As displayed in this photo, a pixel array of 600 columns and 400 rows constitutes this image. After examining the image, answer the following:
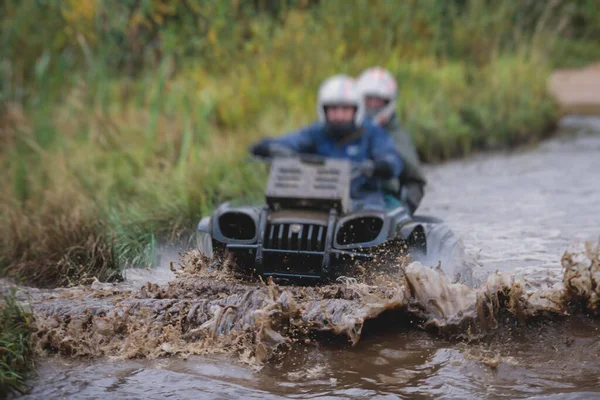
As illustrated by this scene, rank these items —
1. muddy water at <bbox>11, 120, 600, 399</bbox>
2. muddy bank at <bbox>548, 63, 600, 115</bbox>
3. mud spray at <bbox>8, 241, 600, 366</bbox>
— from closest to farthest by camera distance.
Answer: muddy water at <bbox>11, 120, 600, 399</bbox> < mud spray at <bbox>8, 241, 600, 366</bbox> < muddy bank at <bbox>548, 63, 600, 115</bbox>

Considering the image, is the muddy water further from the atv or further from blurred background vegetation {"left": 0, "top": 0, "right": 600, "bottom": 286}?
blurred background vegetation {"left": 0, "top": 0, "right": 600, "bottom": 286}

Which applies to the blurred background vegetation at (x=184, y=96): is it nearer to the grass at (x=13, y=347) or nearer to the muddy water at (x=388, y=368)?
the grass at (x=13, y=347)

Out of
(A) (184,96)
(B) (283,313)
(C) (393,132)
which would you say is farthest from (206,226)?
(A) (184,96)

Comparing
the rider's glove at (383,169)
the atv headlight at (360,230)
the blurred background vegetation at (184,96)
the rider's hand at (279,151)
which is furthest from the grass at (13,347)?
the rider's glove at (383,169)

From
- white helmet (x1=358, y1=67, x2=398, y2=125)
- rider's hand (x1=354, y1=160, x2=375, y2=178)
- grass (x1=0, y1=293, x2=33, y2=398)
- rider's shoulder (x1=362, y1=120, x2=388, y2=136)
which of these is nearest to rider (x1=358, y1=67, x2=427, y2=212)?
white helmet (x1=358, y1=67, x2=398, y2=125)

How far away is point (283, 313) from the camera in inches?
190

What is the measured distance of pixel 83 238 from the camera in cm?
650

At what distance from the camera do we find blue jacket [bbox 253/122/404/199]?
6872 mm

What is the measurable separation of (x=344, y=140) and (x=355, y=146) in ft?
0.32

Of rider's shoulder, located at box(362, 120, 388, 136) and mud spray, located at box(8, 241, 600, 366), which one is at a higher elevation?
rider's shoulder, located at box(362, 120, 388, 136)

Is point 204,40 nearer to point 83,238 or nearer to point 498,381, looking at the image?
point 83,238

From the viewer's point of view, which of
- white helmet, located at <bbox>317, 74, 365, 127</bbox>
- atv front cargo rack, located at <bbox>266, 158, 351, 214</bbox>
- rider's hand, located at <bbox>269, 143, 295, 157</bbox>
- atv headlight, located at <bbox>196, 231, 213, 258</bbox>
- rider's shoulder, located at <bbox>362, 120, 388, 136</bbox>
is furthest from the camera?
rider's shoulder, located at <bbox>362, 120, 388, 136</bbox>

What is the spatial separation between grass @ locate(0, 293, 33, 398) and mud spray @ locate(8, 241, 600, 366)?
9cm

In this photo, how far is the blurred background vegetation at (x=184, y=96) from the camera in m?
7.14
